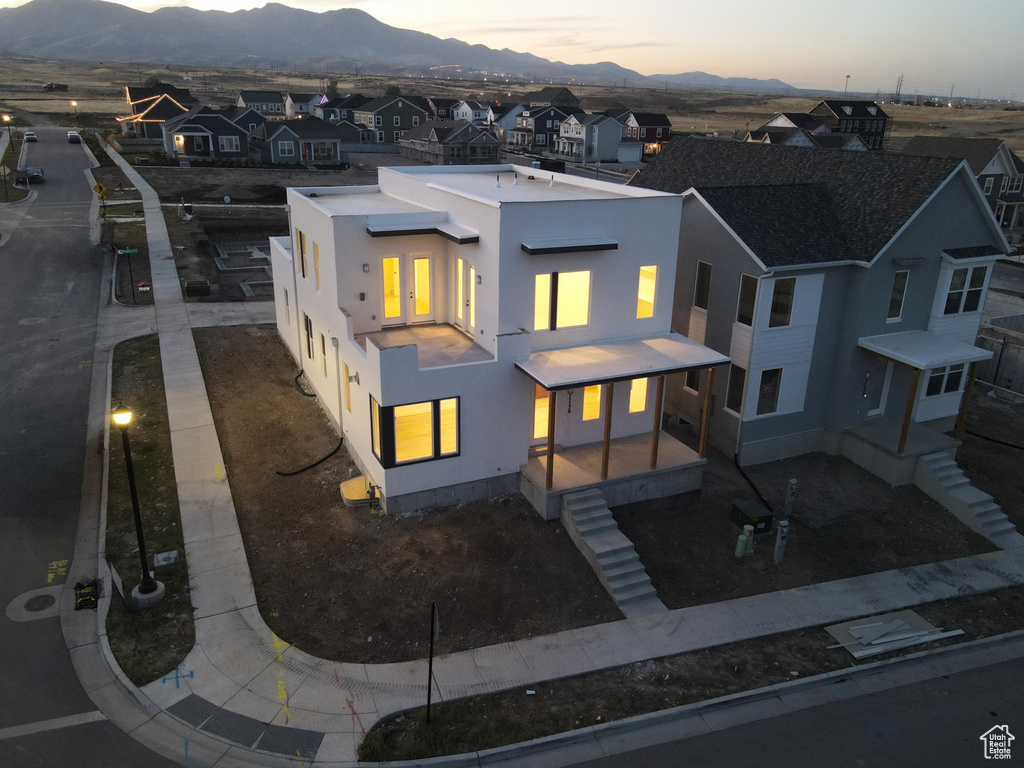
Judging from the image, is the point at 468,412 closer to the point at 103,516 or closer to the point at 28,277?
the point at 103,516

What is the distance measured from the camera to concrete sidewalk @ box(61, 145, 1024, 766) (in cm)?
1112

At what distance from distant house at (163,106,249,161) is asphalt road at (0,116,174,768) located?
3768cm

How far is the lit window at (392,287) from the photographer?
19734mm

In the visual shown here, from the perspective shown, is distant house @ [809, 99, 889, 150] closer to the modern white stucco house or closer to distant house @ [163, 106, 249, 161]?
distant house @ [163, 106, 249, 161]

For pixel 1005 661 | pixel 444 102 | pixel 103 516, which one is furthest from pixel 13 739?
pixel 444 102

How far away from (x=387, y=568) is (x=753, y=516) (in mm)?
8928

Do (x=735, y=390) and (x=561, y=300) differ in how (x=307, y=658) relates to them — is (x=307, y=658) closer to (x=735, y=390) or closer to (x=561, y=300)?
(x=561, y=300)

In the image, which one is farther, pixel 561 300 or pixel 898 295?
pixel 898 295

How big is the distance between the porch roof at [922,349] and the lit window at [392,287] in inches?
532

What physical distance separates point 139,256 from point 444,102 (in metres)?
93.0

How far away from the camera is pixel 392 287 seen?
65.6ft

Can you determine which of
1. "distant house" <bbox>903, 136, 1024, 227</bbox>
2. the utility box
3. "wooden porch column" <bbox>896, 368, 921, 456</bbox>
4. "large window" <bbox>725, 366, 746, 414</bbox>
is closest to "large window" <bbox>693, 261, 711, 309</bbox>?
"large window" <bbox>725, 366, 746, 414</bbox>

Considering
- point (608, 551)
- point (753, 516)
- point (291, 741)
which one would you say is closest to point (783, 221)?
point (753, 516)

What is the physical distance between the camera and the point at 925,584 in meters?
16.1
